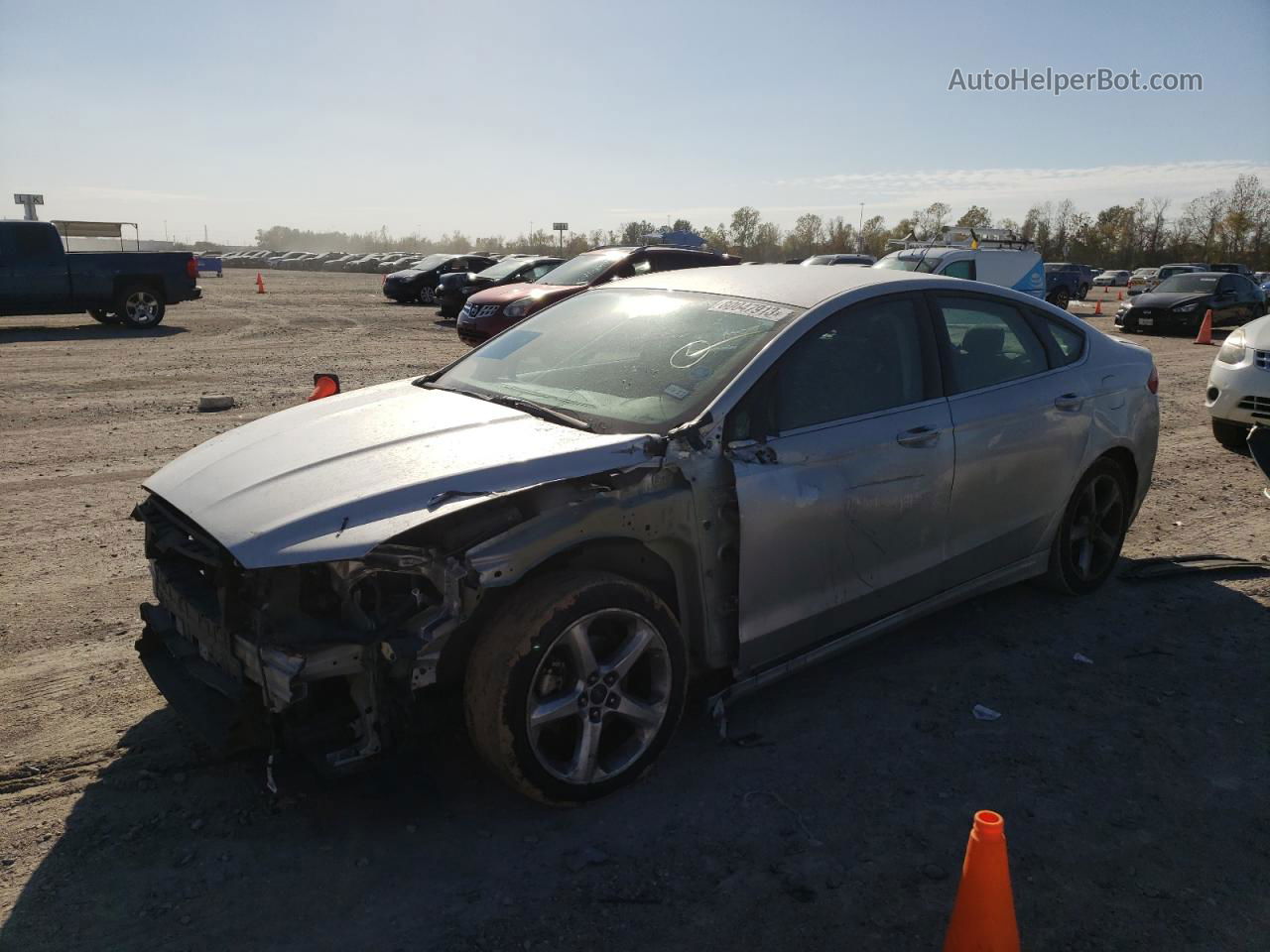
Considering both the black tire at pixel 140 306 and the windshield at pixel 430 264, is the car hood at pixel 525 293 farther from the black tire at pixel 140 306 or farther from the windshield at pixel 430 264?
the windshield at pixel 430 264

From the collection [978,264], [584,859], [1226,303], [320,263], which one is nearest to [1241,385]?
[584,859]

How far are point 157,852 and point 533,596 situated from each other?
1392mm

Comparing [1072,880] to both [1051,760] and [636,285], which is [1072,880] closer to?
[1051,760]

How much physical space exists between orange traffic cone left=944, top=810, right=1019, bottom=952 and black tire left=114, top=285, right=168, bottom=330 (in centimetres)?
1860

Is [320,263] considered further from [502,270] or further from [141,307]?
[141,307]

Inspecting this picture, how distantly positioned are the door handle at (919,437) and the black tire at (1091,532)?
4.20 feet

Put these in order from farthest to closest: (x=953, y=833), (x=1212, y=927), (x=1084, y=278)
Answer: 1. (x=1084, y=278)
2. (x=953, y=833)
3. (x=1212, y=927)

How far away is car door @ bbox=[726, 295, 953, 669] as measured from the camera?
334 centimetres

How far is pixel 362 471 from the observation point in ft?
10.1

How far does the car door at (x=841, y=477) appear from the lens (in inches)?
132

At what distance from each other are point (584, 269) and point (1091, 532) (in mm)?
10769

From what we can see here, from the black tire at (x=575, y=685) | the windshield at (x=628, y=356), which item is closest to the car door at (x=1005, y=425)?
the windshield at (x=628, y=356)

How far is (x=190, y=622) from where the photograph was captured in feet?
10.4

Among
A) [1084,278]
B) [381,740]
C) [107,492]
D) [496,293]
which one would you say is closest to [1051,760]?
[381,740]
